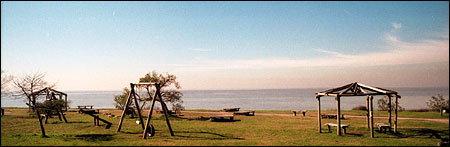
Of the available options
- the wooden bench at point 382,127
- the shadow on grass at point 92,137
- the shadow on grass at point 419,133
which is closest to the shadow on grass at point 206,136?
the shadow on grass at point 92,137

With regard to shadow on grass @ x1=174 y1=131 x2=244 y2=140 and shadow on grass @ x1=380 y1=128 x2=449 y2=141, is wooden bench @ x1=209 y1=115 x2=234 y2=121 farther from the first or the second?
shadow on grass @ x1=380 y1=128 x2=449 y2=141

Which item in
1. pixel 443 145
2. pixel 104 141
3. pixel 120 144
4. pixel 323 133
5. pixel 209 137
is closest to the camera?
pixel 443 145

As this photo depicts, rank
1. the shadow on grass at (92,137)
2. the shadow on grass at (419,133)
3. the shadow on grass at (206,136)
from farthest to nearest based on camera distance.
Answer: the shadow on grass at (419,133) → the shadow on grass at (206,136) → the shadow on grass at (92,137)

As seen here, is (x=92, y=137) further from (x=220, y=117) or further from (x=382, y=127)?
(x=382, y=127)

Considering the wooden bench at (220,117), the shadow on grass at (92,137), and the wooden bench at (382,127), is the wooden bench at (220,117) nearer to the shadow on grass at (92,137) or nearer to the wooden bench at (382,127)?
the shadow on grass at (92,137)

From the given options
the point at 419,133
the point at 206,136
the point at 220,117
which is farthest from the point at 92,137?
the point at 419,133

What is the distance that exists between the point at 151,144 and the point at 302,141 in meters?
7.51

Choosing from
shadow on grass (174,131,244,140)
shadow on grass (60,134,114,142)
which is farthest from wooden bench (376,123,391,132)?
shadow on grass (60,134,114,142)

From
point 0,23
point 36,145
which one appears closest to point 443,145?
point 36,145

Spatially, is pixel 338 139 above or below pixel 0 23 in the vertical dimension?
below

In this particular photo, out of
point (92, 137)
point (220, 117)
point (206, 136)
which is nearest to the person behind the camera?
point (92, 137)

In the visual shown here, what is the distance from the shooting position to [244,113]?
32688 millimetres

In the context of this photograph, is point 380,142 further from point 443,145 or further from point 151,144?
point 151,144

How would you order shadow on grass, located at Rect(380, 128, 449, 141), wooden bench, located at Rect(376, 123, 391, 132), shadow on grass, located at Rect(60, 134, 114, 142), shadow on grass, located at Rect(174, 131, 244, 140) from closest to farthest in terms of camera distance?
shadow on grass, located at Rect(60, 134, 114, 142)
shadow on grass, located at Rect(174, 131, 244, 140)
shadow on grass, located at Rect(380, 128, 449, 141)
wooden bench, located at Rect(376, 123, 391, 132)
